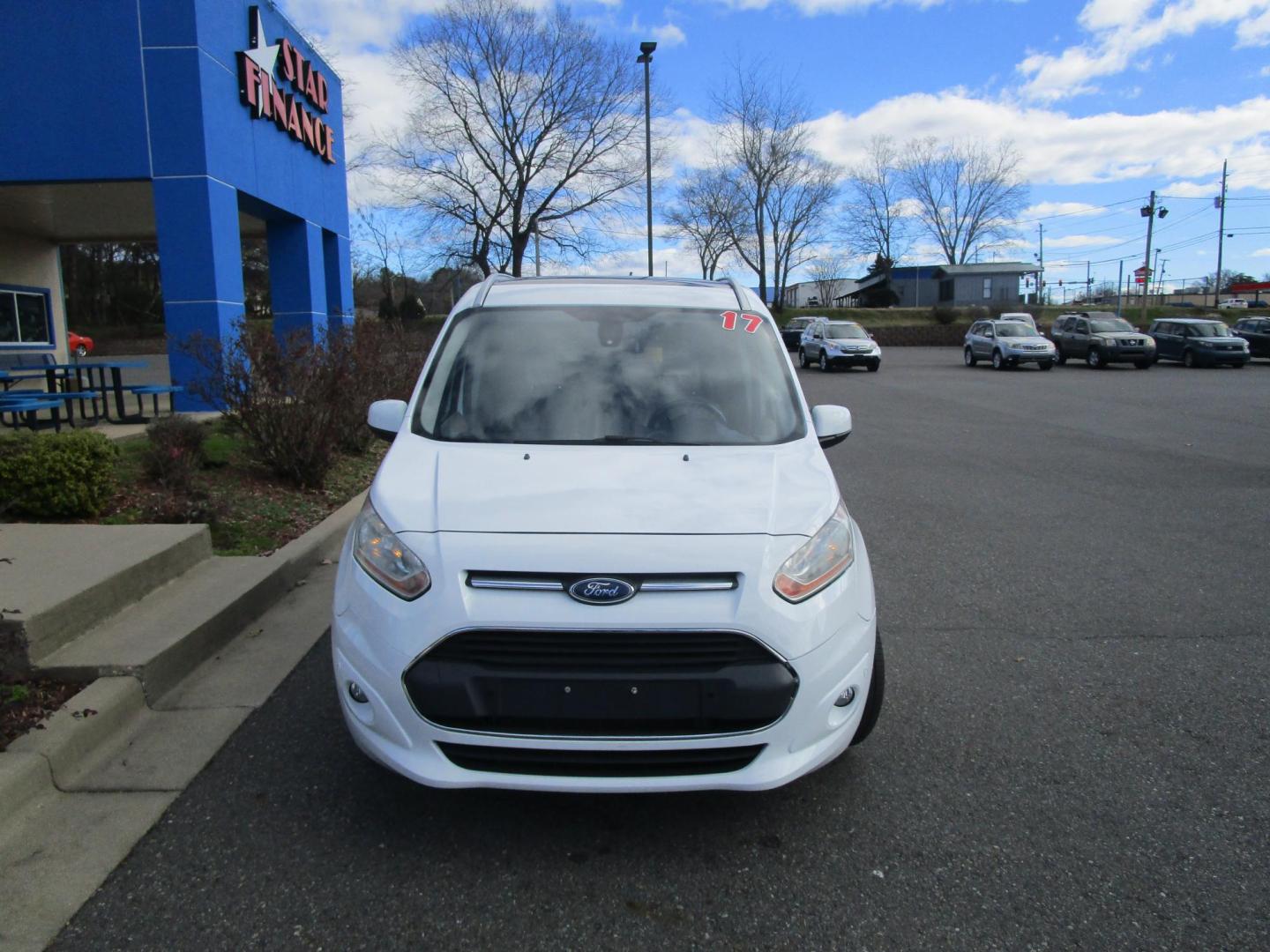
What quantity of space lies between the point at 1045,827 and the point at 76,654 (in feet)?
13.0

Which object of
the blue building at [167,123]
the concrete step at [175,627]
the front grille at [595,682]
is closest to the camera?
the front grille at [595,682]

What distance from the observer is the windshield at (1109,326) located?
31984 millimetres

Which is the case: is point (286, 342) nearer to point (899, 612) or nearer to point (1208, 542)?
point (899, 612)

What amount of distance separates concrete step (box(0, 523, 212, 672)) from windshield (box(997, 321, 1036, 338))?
31568 millimetres

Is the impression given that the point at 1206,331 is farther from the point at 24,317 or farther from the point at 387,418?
the point at 387,418

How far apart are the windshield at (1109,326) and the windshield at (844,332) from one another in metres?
8.25

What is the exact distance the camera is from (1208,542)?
712cm

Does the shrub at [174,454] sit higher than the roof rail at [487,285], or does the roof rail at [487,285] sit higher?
the roof rail at [487,285]

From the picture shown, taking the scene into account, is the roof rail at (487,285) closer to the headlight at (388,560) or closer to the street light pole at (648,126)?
the headlight at (388,560)

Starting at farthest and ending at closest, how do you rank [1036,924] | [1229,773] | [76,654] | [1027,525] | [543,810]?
[1027,525], [76,654], [1229,773], [543,810], [1036,924]

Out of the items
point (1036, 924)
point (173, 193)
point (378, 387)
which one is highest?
point (173, 193)

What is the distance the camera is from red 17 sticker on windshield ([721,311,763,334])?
14.2ft

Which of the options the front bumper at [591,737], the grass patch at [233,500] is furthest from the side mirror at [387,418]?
the grass patch at [233,500]

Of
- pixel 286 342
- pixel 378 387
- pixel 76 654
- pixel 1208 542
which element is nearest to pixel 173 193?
pixel 378 387
